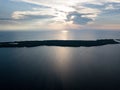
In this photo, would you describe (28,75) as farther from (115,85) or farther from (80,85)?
(115,85)

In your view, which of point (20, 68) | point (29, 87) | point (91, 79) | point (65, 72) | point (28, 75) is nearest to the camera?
point (29, 87)

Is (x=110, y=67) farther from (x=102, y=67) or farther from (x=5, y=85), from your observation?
(x=5, y=85)

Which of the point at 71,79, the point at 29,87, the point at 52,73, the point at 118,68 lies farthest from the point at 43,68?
the point at 118,68

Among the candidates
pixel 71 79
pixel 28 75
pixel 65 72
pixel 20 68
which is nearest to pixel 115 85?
pixel 71 79

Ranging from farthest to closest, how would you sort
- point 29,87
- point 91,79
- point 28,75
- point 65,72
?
point 65,72
point 28,75
point 91,79
point 29,87

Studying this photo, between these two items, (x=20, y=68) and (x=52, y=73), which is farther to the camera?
(x=20, y=68)

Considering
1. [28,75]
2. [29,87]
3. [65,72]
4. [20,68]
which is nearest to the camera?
[29,87]

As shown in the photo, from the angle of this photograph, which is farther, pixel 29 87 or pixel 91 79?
pixel 91 79

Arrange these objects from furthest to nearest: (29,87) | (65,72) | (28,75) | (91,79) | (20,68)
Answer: (20,68) → (65,72) → (28,75) → (91,79) → (29,87)
